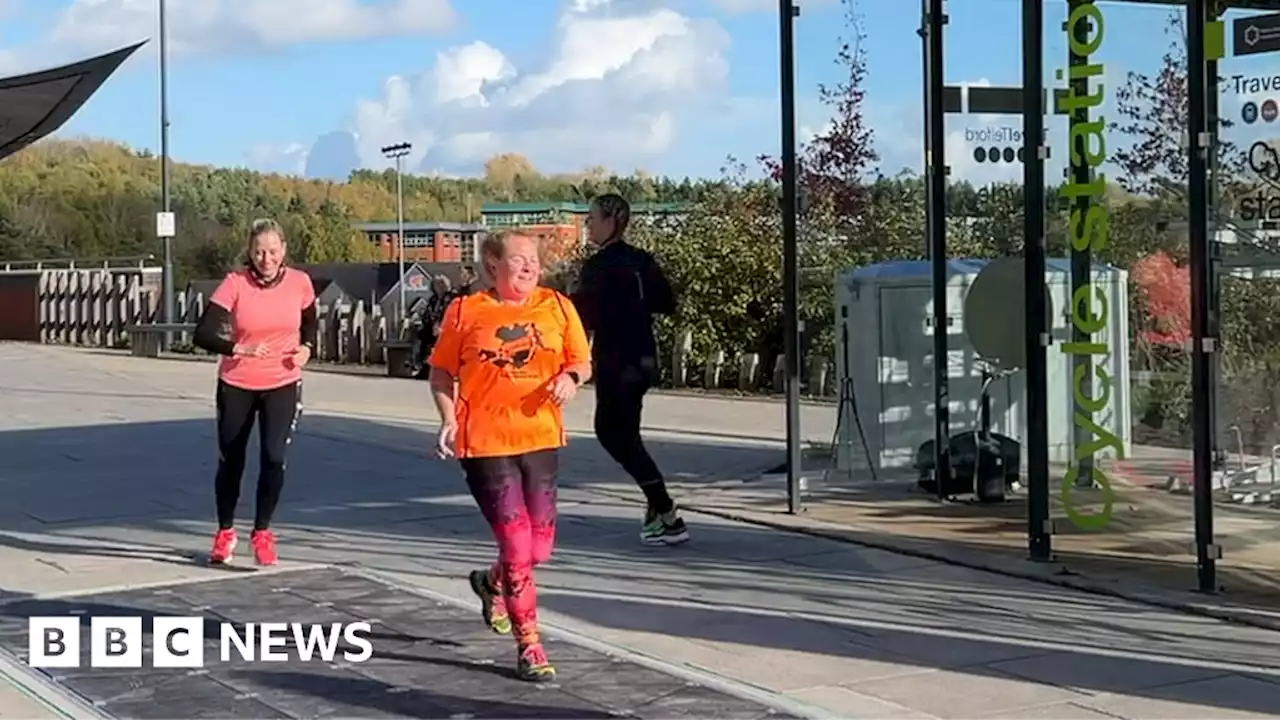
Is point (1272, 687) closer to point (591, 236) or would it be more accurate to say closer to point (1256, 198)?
point (1256, 198)

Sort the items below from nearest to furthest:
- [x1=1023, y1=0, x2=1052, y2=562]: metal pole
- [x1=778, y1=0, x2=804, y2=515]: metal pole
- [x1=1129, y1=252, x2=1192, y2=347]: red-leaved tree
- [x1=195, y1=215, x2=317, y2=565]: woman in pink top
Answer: [x1=1023, y1=0, x2=1052, y2=562]: metal pole → [x1=195, y1=215, x2=317, y2=565]: woman in pink top → [x1=1129, y1=252, x2=1192, y2=347]: red-leaved tree → [x1=778, y1=0, x2=804, y2=515]: metal pole

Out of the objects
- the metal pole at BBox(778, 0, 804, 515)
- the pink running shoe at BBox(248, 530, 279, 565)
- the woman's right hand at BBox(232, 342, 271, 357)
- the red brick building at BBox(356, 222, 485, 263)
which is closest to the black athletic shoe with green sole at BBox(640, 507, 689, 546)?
the metal pole at BBox(778, 0, 804, 515)

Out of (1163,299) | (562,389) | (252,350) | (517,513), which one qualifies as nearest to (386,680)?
(517,513)

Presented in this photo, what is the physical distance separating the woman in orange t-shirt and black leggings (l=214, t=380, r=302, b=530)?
2431mm

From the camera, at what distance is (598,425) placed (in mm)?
8836

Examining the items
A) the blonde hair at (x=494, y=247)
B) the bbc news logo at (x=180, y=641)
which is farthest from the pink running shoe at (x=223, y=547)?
the blonde hair at (x=494, y=247)

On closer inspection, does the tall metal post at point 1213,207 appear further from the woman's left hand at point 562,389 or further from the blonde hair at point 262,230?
the blonde hair at point 262,230

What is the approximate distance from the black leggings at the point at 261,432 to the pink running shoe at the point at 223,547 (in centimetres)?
4

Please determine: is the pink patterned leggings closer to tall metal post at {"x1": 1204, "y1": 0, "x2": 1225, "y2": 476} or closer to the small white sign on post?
tall metal post at {"x1": 1204, "y1": 0, "x2": 1225, "y2": 476}

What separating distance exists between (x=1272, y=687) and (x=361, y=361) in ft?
75.5

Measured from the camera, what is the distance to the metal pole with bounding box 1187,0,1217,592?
7.20m

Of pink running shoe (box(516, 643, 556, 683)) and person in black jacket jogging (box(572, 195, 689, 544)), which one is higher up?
person in black jacket jogging (box(572, 195, 689, 544))

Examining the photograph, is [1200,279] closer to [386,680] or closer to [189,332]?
[386,680]

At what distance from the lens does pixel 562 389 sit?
236 inches
